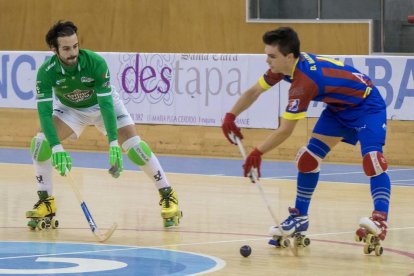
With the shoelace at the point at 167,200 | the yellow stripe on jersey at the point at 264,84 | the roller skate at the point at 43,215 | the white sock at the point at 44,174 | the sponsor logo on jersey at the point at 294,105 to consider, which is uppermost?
the yellow stripe on jersey at the point at 264,84

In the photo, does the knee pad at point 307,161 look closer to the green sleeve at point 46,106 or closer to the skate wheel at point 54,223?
the green sleeve at point 46,106

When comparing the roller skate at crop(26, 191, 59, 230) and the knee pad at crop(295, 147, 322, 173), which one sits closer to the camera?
the knee pad at crop(295, 147, 322, 173)

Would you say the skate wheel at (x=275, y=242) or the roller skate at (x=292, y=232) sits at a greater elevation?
the roller skate at (x=292, y=232)

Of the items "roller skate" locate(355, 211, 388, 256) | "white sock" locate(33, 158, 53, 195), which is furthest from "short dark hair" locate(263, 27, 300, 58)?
"white sock" locate(33, 158, 53, 195)

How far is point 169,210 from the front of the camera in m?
11.0

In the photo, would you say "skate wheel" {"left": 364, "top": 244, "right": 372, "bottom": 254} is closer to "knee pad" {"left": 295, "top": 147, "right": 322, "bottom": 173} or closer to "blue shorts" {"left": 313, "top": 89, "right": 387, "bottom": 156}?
"blue shorts" {"left": 313, "top": 89, "right": 387, "bottom": 156}

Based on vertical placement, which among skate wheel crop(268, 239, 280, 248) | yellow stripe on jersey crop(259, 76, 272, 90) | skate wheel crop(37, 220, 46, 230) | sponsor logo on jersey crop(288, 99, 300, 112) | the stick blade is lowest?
skate wheel crop(268, 239, 280, 248)

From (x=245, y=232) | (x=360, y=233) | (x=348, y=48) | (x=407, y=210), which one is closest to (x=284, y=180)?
(x=407, y=210)

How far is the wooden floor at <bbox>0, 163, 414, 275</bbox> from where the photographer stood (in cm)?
901

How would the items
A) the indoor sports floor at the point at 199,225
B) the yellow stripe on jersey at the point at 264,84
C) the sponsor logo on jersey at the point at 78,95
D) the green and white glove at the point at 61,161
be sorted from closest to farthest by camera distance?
the indoor sports floor at the point at 199,225 → the yellow stripe on jersey at the point at 264,84 → the green and white glove at the point at 61,161 → the sponsor logo on jersey at the point at 78,95

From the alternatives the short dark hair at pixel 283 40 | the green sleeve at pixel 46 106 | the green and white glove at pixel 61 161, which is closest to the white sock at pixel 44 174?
the green sleeve at pixel 46 106

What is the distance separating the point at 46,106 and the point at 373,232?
316 centimetres

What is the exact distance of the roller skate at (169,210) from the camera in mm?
10922

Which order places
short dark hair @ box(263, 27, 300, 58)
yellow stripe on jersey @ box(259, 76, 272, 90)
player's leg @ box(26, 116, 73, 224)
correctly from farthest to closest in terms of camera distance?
player's leg @ box(26, 116, 73, 224) < yellow stripe on jersey @ box(259, 76, 272, 90) < short dark hair @ box(263, 27, 300, 58)
